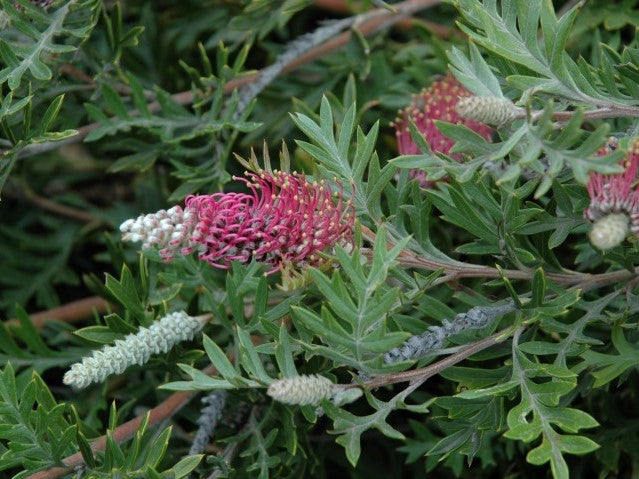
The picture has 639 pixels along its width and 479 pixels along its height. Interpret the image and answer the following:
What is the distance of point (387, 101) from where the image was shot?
1228 mm

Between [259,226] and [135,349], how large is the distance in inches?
7.7

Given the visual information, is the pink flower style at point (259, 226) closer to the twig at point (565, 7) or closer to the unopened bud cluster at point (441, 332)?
the unopened bud cluster at point (441, 332)

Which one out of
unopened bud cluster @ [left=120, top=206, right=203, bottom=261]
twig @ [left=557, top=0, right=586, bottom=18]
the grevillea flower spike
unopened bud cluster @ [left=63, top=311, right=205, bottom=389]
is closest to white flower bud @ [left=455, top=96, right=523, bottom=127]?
the grevillea flower spike

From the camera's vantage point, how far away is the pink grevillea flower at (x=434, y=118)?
1036mm

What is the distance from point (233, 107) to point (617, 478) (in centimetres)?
71

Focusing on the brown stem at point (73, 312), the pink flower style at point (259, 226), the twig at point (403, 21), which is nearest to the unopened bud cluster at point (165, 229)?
the pink flower style at point (259, 226)

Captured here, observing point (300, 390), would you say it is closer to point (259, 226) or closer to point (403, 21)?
point (259, 226)

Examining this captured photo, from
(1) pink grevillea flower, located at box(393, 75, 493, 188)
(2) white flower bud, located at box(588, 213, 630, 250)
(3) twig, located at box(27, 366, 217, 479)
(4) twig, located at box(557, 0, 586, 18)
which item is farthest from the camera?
(4) twig, located at box(557, 0, 586, 18)

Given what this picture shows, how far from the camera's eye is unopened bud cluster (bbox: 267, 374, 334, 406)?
0.63 meters

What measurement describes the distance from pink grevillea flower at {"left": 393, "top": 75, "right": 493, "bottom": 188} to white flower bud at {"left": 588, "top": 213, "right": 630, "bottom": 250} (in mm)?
402

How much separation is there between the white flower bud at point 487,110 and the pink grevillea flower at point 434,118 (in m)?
0.34

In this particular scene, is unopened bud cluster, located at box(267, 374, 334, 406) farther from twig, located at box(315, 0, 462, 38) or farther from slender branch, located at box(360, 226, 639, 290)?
twig, located at box(315, 0, 462, 38)

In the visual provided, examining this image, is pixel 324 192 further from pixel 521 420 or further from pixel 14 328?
pixel 14 328

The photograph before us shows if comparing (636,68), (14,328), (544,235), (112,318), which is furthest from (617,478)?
(14,328)
